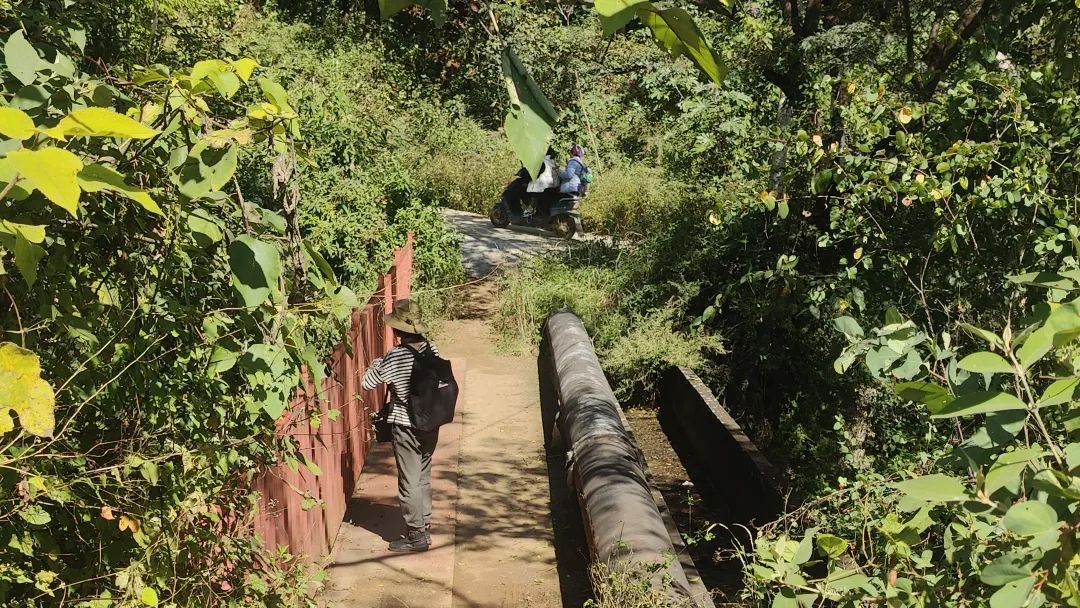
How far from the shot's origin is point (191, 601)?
3.10 m

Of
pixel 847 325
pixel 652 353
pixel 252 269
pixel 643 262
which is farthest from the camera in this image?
pixel 643 262

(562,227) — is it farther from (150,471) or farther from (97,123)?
(97,123)

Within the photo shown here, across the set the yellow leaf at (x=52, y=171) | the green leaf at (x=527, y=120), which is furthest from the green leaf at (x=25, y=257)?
the green leaf at (x=527, y=120)

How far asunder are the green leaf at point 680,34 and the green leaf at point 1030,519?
1001mm

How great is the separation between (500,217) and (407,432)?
1118cm

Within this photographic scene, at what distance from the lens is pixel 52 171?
148 cm

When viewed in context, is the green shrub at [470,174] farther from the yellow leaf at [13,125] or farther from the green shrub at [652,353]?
the yellow leaf at [13,125]

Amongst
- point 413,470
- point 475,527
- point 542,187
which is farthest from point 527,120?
point 542,187

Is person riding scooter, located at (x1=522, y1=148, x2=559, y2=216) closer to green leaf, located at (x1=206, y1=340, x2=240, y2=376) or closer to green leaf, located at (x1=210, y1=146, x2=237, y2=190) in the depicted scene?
green leaf, located at (x1=206, y1=340, x2=240, y2=376)

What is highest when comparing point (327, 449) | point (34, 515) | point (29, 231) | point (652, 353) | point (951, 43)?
point (951, 43)

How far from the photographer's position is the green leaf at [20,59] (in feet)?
7.48

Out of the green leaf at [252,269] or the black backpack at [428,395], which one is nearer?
the green leaf at [252,269]

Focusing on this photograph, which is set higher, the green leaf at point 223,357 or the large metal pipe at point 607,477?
the green leaf at point 223,357

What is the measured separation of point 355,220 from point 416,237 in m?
3.03
